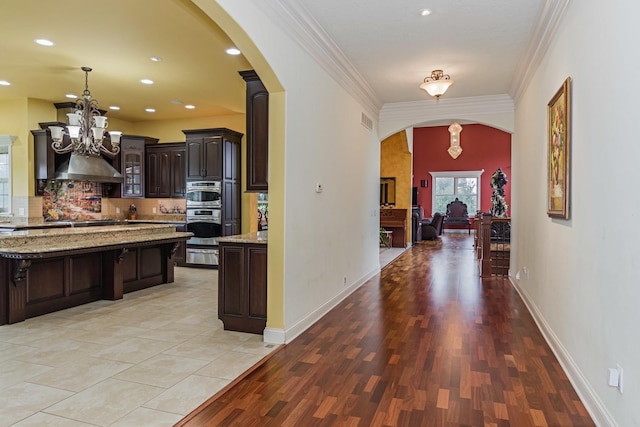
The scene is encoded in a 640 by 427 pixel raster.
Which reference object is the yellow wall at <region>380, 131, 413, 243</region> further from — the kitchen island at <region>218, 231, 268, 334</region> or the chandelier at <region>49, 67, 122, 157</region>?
the kitchen island at <region>218, 231, 268, 334</region>

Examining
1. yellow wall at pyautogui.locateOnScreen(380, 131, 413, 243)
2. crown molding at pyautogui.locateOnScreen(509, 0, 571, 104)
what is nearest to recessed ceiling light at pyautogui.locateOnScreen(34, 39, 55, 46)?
crown molding at pyautogui.locateOnScreen(509, 0, 571, 104)

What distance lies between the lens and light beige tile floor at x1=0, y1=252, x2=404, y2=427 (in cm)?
254

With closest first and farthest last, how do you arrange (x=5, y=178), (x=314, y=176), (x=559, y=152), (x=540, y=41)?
(x=559, y=152) → (x=540, y=41) → (x=314, y=176) → (x=5, y=178)

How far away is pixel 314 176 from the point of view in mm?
4520

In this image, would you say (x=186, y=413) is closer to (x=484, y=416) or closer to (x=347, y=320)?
(x=484, y=416)

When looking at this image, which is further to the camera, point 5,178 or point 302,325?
point 5,178

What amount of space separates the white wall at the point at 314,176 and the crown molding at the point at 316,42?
0.22 feet

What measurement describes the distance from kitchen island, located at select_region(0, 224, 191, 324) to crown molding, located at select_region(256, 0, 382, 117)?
11.0ft

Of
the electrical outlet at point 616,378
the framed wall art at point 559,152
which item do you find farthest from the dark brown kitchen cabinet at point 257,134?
the electrical outlet at point 616,378

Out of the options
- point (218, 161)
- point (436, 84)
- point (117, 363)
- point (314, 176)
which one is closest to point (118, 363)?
point (117, 363)

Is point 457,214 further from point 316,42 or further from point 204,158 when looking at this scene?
point 316,42

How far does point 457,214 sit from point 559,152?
559 inches

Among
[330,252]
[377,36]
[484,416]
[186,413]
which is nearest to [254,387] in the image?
[186,413]

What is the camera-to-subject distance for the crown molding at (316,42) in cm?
360
